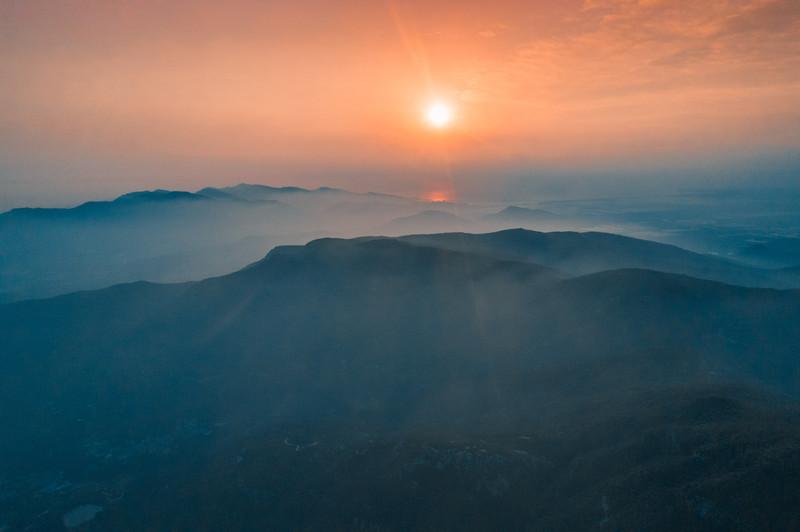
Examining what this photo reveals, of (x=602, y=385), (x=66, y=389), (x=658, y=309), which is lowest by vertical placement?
(x=66, y=389)

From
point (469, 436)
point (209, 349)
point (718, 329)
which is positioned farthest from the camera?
point (209, 349)

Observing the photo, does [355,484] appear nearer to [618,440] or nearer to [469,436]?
[469,436]

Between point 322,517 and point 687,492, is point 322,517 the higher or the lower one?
the lower one

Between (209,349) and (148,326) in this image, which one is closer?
(209,349)

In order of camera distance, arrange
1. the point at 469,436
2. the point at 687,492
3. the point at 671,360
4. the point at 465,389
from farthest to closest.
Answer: the point at 465,389 → the point at 671,360 → the point at 469,436 → the point at 687,492

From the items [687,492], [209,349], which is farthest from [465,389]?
[209,349]

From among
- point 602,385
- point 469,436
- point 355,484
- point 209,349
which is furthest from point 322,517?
point 209,349
